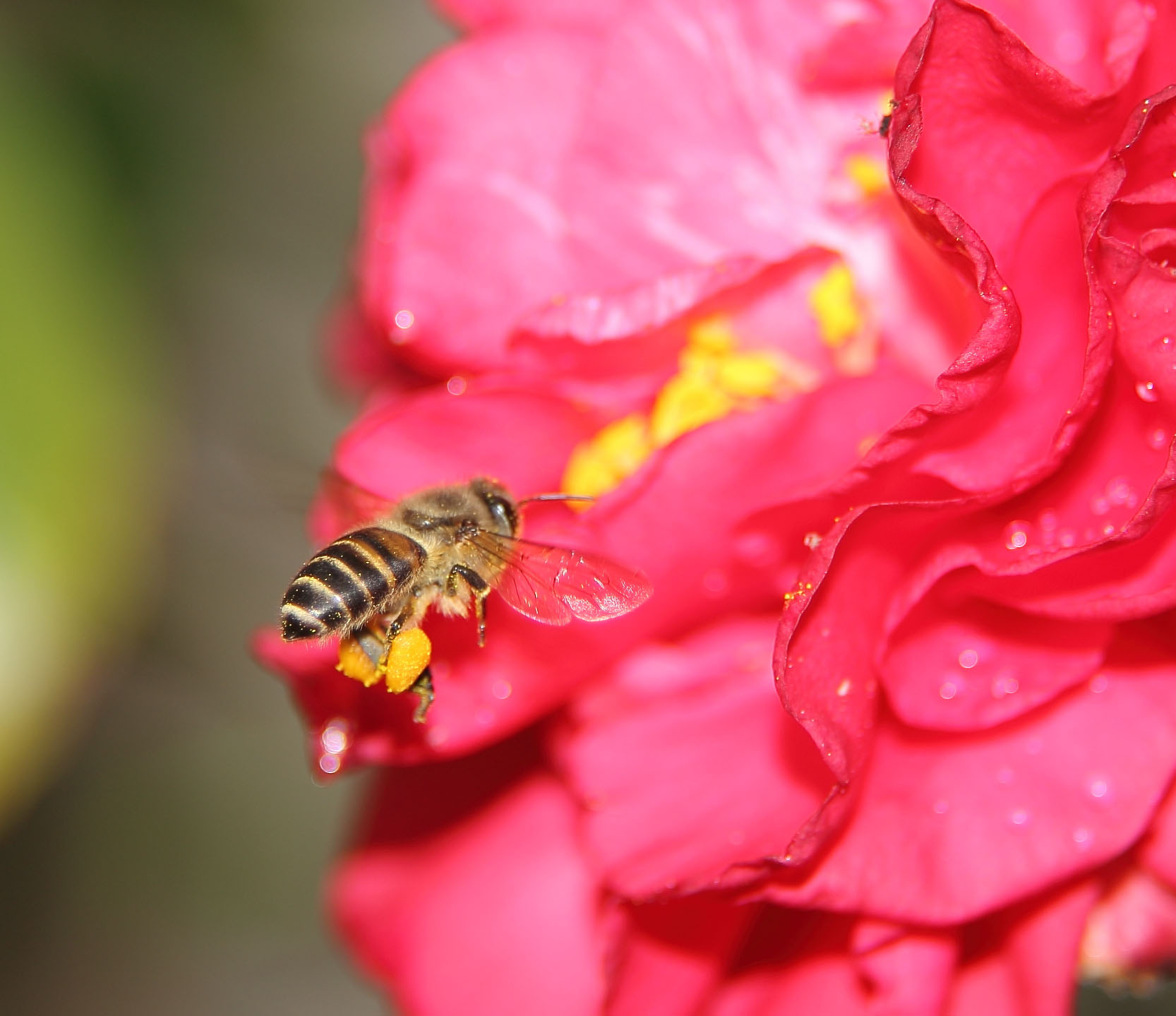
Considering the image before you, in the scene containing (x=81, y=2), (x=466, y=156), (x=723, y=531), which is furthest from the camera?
(x=81, y=2)

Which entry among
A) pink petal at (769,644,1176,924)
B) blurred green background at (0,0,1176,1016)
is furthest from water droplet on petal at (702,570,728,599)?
blurred green background at (0,0,1176,1016)

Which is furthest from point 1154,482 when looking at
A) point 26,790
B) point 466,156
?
point 26,790

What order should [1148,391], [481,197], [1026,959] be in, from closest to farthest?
[1148,391], [1026,959], [481,197]

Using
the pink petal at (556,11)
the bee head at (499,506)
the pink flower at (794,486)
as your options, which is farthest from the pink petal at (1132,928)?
the pink petal at (556,11)

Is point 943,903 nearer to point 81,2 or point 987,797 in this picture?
point 987,797

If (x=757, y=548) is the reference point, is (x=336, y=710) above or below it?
below

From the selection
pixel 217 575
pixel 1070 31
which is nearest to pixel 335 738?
pixel 1070 31

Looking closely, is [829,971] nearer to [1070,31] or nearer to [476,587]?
[476,587]
